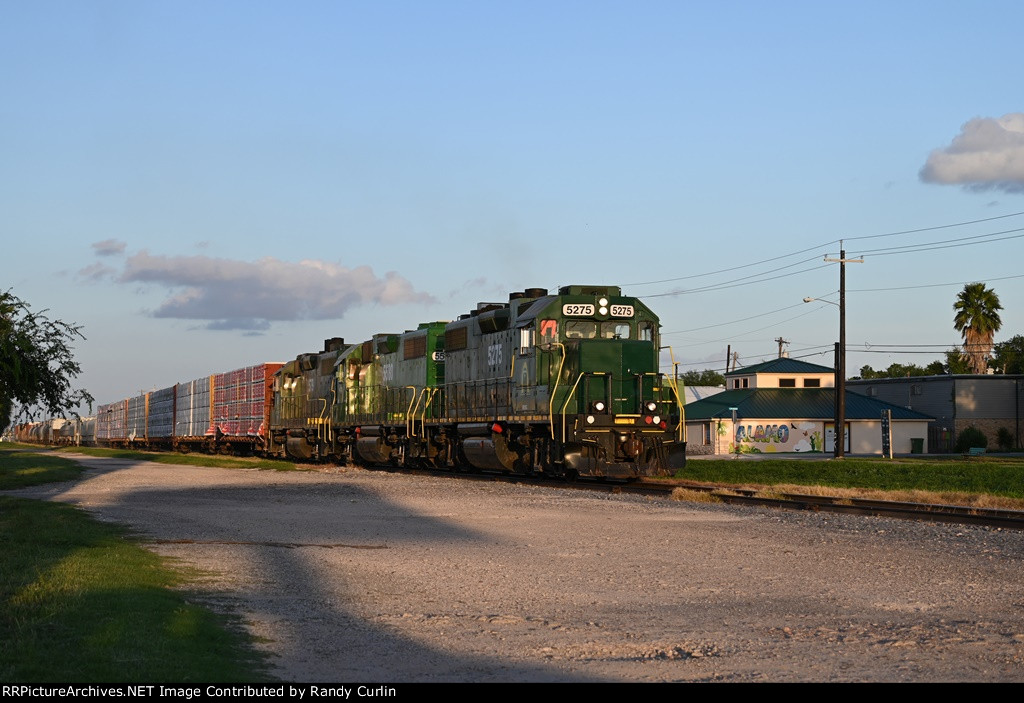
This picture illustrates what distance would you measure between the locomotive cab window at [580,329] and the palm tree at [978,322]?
216 ft

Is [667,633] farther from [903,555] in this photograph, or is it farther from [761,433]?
[761,433]

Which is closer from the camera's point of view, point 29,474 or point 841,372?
point 29,474

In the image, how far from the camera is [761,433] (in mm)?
69750

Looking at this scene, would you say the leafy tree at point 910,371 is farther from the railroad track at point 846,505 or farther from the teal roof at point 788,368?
the railroad track at point 846,505

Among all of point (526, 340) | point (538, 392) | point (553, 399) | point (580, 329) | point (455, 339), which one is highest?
point (455, 339)

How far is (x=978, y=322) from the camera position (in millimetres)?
82688

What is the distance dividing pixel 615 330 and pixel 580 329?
841 mm

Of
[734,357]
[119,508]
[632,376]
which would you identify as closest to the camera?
[119,508]

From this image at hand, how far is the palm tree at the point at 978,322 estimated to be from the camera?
82.3 metres

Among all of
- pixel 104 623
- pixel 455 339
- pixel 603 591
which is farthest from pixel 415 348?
pixel 104 623

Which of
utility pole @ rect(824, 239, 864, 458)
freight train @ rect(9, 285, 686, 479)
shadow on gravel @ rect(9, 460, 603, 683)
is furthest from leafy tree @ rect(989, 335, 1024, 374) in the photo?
shadow on gravel @ rect(9, 460, 603, 683)

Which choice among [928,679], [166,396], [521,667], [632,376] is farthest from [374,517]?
[166,396]

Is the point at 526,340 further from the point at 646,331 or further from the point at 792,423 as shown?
the point at 792,423

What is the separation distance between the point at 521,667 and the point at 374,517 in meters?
11.1
